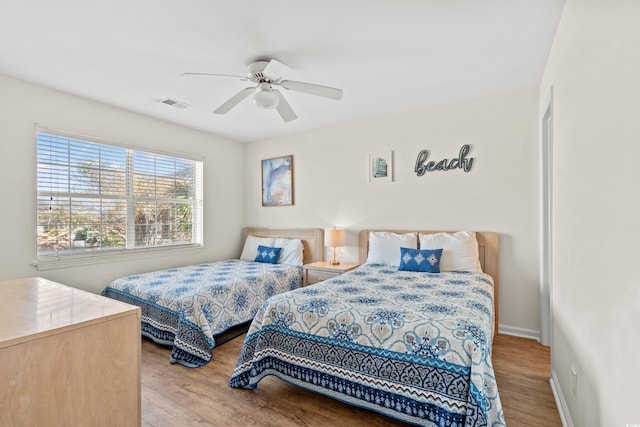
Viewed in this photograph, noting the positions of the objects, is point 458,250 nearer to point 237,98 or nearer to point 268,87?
point 268,87

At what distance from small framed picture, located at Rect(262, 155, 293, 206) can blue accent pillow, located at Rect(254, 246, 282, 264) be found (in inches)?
30.5

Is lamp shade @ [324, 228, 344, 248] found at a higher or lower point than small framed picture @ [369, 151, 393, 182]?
lower

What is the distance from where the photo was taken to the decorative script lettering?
342 cm

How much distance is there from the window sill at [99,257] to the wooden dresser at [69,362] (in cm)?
203

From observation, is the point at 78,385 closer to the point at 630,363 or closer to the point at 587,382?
the point at 630,363

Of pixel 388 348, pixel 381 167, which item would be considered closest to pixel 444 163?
pixel 381 167

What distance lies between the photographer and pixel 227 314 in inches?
120

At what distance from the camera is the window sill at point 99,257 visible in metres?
3.06

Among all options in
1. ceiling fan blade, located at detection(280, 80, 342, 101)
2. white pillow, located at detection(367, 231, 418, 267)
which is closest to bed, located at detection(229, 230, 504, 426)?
white pillow, located at detection(367, 231, 418, 267)

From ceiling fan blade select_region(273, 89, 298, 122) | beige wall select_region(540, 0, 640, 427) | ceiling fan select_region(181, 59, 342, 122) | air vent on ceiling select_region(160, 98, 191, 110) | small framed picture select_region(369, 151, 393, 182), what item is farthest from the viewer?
small framed picture select_region(369, 151, 393, 182)

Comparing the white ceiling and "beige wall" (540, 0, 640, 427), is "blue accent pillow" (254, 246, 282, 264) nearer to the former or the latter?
the white ceiling

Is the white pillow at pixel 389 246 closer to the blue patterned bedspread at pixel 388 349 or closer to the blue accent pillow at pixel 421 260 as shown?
the blue accent pillow at pixel 421 260

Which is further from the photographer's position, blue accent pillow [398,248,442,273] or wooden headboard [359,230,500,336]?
wooden headboard [359,230,500,336]

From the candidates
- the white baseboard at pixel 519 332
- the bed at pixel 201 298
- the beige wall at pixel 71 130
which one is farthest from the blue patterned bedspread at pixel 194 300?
the white baseboard at pixel 519 332
